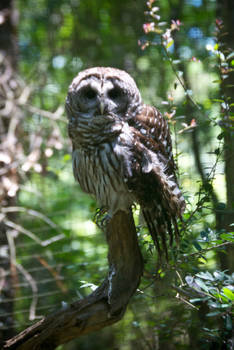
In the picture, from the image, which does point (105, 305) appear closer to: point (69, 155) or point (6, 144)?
point (69, 155)

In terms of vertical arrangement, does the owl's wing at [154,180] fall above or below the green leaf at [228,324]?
above

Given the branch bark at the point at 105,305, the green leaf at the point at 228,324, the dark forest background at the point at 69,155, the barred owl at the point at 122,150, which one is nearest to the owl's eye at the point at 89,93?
the barred owl at the point at 122,150

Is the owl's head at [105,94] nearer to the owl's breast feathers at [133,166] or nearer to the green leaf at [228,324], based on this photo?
the owl's breast feathers at [133,166]

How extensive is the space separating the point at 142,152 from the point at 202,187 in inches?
9.3

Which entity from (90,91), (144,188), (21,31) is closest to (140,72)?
(21,31)

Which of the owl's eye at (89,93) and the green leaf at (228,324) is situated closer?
the green leaf at (228,324)

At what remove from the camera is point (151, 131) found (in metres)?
1.41

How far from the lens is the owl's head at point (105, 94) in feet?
4.50

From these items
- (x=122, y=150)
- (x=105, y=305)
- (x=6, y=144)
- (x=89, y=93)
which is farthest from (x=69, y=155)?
(x=105, y=305)

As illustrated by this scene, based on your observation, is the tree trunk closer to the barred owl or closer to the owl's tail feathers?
the barred owl

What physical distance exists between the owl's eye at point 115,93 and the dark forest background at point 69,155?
0.20 meters

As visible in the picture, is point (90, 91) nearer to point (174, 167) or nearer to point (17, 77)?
point (174, 167)

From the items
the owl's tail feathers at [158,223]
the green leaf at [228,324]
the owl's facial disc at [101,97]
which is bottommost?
the green leaf at [228,324]

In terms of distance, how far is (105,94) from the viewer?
53.9 inches
